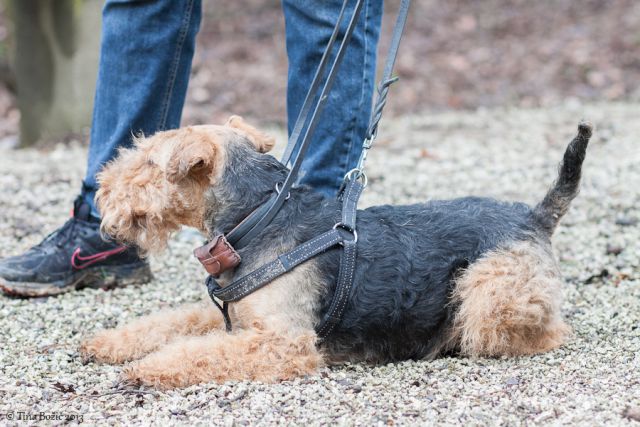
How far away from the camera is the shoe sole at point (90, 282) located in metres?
4.38

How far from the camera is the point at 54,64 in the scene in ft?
28.2

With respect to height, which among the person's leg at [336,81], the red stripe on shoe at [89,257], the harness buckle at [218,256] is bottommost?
the red stripe on shoe at [89,257]

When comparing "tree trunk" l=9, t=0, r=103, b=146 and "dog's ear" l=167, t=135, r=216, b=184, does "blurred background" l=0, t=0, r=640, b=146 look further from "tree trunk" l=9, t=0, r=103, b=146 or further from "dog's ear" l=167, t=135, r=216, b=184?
"dog's ear" l=167, t=135, r=216, b=184

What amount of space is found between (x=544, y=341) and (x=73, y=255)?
2.70 meters

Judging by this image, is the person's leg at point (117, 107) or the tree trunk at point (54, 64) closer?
the person's leg at point (117, 107)

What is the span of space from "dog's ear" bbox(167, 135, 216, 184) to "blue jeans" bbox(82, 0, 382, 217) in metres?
1.05

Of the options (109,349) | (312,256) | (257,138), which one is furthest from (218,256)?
(109,349)

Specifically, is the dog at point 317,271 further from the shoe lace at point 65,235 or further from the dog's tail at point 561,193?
the shoe lace at point 65,235

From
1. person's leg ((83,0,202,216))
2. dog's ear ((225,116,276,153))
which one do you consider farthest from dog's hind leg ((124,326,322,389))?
person's leg ((83,0,202,216))

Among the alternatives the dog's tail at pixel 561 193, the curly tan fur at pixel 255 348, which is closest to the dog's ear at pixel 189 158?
the curly tan fur at pixel 255 348

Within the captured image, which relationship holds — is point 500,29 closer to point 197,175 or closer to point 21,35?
point 21,35

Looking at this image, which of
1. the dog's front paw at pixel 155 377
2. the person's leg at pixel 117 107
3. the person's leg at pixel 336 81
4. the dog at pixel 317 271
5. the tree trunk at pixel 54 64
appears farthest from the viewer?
the tree trunk at pixel 54 64

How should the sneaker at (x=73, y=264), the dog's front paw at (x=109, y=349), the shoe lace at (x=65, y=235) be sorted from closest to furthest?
the dog's front paw at (x=109, y=349)
the sneaker at (x=73, y=264)
the shoe lace at (x=65, y=235)

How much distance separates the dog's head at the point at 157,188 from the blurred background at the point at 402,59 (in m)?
5.50
